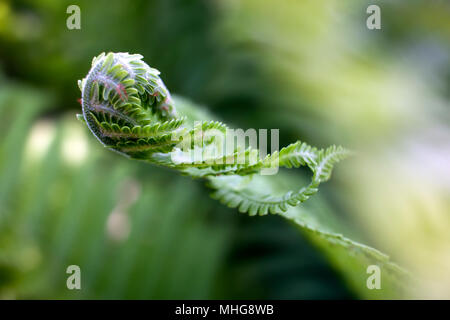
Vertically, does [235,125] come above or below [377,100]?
below

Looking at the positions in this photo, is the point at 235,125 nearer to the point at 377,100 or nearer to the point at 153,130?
the point at 377,100

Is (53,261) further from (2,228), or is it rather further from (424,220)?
(424,220)

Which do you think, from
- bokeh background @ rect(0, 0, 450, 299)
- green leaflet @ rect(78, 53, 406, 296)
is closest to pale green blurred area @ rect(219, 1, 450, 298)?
bokeh background @ rect(0, 0, 450, 299)

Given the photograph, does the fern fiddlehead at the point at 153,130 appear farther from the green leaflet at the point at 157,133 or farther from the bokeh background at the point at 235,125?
the bokeh background at the point at 235,125

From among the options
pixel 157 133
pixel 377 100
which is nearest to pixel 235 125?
pixel 377 100

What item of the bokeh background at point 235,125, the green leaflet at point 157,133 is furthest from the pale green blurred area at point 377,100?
the green leaflet at point 157,133
